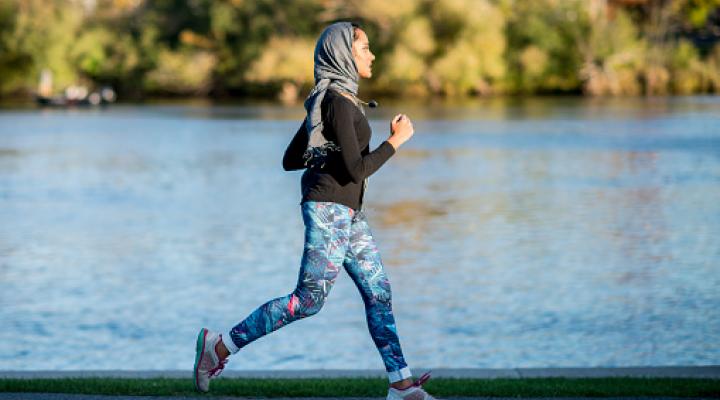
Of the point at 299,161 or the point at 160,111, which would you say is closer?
the point at 299,161

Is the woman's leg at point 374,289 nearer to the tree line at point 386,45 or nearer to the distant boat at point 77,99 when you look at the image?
the tree line at point 386,45

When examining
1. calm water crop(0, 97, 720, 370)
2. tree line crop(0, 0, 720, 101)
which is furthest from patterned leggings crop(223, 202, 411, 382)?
tree line crop(0, 0, 720, 101)

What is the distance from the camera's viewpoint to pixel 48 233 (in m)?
21.3

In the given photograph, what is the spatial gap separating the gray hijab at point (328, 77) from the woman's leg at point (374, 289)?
434 millimetres

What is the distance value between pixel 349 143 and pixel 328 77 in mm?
383

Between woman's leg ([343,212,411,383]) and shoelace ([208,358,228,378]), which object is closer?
woman's leg ([343,212,411,383])

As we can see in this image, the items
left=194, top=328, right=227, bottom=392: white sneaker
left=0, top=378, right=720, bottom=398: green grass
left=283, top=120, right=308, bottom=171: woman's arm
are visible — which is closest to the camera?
left=283, top=120, right=308, bottom=171: woman's arm

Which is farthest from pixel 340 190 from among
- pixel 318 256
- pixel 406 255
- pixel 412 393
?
pixel 406 255

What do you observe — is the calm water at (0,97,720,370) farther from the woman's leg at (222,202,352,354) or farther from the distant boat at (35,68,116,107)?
the distant boat at (35,68,116,107)

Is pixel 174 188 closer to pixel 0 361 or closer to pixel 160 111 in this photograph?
pixel 0 361

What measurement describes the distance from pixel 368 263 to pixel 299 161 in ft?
2.16

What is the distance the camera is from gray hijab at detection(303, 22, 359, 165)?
683cm

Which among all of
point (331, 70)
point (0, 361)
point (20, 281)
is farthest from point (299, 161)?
point (20, 281)

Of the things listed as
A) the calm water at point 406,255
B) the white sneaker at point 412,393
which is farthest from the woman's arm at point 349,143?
the calm water at point 406,255
